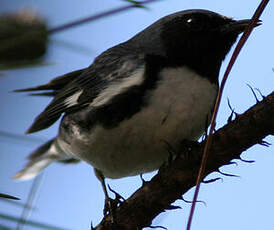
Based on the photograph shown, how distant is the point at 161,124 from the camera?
225 cm

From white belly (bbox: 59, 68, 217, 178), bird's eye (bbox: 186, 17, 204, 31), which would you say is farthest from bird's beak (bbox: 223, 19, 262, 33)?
white belly (bbox: 59, 68, 217, 178)

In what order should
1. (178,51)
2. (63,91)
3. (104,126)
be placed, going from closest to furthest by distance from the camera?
(104,126), (178,51), (63,91)

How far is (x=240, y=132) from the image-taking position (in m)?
1.48

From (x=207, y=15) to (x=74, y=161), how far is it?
58.6 inches

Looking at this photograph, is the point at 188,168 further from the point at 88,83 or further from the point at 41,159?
the point at 41,159

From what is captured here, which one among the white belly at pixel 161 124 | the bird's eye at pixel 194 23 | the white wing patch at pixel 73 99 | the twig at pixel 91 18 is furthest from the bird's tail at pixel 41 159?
the twig at pixel 91 18

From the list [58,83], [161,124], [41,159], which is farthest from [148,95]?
[41,159]

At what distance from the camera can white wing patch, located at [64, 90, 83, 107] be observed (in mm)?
2831

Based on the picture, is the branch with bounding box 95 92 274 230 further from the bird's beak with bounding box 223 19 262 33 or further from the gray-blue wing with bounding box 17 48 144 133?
the bird's beak with bounding box 223 19 262 33

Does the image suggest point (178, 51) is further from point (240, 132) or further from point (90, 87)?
point (240, 132)

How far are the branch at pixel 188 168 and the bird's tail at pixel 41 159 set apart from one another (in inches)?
70.6

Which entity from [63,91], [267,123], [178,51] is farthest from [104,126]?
[267,123]

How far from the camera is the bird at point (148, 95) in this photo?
2.29m

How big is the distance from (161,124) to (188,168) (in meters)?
0.67
